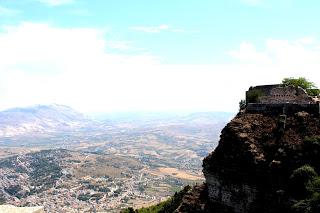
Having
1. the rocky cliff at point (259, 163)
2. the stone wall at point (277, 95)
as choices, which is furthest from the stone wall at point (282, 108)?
the stone wall at point (277, 95)

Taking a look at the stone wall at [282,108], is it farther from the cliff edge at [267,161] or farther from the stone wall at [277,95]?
the stone wall at [277,95]

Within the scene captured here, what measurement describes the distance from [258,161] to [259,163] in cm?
31

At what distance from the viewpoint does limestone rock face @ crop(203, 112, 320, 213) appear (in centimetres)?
4222

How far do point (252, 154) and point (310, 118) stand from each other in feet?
24.1

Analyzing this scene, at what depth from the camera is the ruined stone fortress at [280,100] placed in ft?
157

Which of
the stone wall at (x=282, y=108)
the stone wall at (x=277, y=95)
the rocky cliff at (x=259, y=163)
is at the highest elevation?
the stone wall at (x=277, y=95)

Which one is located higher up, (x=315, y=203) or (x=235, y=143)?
(x=235, y=143)

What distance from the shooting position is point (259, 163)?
44281mm

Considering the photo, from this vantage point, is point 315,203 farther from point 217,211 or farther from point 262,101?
point 262,101

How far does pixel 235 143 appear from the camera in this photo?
48156mm

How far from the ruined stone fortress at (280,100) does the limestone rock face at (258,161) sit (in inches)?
36.7

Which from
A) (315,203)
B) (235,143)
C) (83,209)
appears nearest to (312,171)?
(315,203)

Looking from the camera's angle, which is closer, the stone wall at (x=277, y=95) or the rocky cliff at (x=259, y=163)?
the rocky cliff at (x=259, y=163)

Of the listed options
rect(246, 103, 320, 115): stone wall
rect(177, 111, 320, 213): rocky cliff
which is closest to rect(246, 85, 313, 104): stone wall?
rect(246, 103, 320, 115): stone wall
